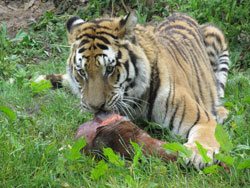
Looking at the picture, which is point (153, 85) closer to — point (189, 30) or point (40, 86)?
point (40, 86)

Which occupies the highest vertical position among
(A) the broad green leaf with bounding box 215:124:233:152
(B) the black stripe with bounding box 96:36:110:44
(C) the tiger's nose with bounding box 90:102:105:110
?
(B) the black stripe with bounding box 96:36:110:44

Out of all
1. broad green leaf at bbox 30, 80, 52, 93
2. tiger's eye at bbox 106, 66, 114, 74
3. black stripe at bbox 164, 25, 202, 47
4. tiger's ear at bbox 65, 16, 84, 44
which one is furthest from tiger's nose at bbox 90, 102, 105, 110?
black stripe at bbox 164, 25, 202, 47

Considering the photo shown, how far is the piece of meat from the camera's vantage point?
2.98 m

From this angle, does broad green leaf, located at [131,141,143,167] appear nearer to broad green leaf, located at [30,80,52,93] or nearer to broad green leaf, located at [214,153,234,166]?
broad green leaf, located at [214,153,234,166]

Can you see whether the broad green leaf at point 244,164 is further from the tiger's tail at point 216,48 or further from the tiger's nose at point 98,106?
the tiger's tail at point 216,48

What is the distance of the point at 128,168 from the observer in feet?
9.43

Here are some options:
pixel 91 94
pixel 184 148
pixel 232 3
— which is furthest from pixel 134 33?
pixel 232 3

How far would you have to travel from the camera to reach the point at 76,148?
9.43 feet

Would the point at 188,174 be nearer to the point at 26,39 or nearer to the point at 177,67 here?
the point at 177,67

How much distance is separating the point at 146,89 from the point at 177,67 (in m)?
0.72

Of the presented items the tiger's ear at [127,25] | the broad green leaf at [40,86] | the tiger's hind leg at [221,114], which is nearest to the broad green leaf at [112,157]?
the tiger's ear at [127,25]

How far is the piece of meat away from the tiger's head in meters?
0.28

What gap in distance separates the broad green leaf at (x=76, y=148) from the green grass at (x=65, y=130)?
0.03ft

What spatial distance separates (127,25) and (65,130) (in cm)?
117
